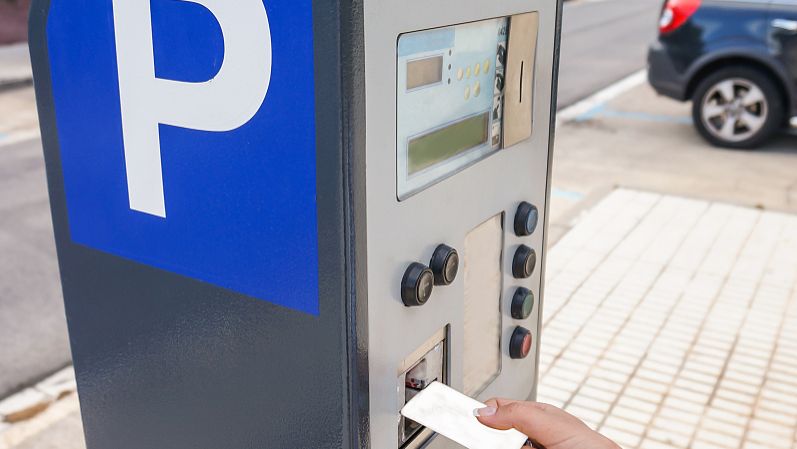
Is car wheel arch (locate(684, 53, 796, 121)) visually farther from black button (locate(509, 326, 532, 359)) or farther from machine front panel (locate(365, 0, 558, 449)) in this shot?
black button (locate(509, 326, 532, 359))

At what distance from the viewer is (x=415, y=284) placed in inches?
60.1

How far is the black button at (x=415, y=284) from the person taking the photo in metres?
1.53

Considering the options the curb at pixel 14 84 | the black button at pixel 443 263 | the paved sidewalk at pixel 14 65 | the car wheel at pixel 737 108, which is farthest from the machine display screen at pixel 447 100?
the curb at pixel 14 84

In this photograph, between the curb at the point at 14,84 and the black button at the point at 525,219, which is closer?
the black button at the point at 525,219

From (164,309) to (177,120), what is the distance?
403mm

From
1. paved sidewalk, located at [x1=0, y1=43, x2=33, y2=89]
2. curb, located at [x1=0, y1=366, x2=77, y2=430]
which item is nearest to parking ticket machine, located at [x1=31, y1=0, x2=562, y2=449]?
curb, located at [x1=0, y1=366, x2=77, y2=430]

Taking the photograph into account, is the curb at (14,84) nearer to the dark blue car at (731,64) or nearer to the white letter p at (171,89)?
the dark blue car at (731,64)

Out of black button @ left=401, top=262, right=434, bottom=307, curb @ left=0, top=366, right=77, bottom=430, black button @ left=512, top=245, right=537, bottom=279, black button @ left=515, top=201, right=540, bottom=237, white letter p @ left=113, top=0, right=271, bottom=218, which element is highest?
white letter p @ left=113, top=0, right=271, bottom=218

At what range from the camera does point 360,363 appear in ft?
4.84

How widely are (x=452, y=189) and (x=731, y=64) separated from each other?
6147 mm

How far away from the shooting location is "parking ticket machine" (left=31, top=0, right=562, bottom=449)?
4.55 ft

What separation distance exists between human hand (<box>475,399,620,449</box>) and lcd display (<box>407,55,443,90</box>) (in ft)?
1.98

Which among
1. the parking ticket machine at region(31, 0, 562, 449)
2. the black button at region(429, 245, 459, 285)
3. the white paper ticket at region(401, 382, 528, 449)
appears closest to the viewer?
the parking ticket machine at region(31, 0, 562, 449)

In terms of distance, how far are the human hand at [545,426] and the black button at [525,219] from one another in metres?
0.53
